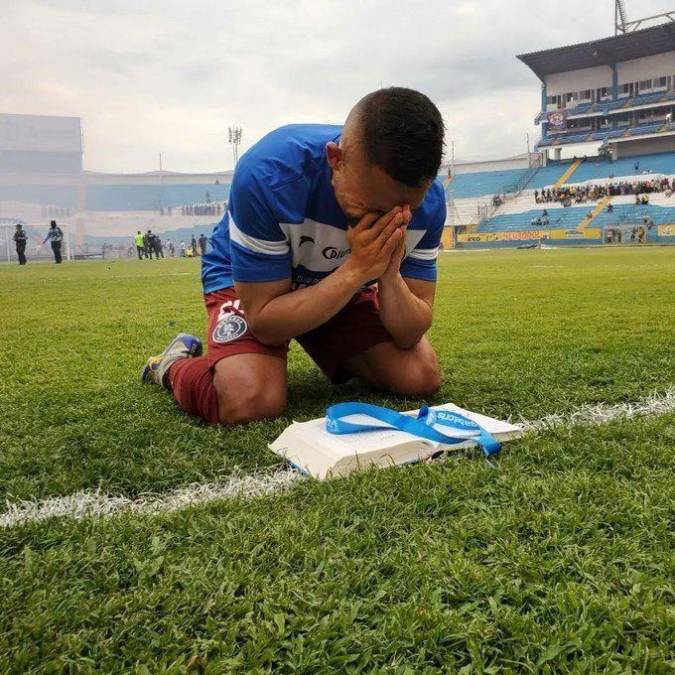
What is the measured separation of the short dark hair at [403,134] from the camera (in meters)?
1.80

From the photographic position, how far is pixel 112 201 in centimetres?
6309

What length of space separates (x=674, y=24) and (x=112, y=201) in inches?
1845

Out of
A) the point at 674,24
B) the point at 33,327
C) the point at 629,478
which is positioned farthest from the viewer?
the point at 674,24

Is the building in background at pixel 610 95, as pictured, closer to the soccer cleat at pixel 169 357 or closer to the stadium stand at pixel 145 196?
the stadium stand at pixel 145 196

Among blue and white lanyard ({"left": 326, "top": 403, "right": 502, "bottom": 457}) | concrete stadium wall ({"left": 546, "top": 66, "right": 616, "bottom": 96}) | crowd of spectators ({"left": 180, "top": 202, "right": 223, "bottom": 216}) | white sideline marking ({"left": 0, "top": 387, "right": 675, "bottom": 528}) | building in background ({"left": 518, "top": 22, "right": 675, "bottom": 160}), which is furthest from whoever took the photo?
crowd of spectators ({"left": 180, "top": 202, "right": 223, "bottom": 216})

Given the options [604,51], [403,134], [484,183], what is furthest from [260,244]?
[604,51]

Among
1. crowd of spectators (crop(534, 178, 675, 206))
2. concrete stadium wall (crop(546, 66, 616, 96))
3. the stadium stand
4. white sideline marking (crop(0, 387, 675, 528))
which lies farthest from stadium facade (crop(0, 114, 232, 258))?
white sideline marking (crop(0, 387, 675, 528))

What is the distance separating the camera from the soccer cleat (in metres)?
3.02

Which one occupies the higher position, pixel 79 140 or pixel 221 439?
pixel 79 140

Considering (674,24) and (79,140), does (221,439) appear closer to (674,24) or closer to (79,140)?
(674,24)

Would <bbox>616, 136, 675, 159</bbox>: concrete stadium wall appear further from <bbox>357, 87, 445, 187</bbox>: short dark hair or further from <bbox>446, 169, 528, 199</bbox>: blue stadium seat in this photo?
<bbox>357, 87, 445, 187</bbox>: short dark hair

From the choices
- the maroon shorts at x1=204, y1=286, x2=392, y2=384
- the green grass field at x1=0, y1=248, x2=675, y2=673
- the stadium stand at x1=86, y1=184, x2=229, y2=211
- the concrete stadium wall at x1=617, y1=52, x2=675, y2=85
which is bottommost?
the green grass field at x1=0, y1=248, x2=675, y2=673

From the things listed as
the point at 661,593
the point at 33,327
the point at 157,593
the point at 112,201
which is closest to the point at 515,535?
the point at 661,593

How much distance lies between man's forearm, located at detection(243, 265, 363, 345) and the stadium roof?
42812mm
